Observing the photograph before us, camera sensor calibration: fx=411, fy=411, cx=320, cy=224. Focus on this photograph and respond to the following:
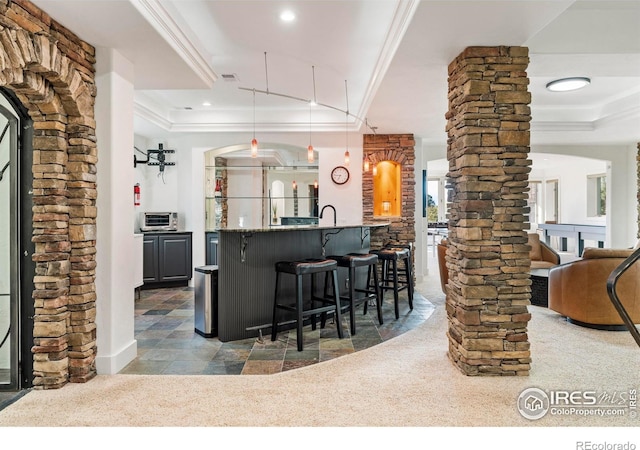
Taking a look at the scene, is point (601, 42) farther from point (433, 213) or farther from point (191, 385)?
point (433, 213)

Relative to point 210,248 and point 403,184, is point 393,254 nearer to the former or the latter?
point 403,184

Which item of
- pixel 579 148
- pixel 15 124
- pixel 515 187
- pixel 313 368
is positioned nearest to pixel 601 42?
pixel 515 187

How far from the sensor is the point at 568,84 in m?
5.38

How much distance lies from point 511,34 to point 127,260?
11.0 ft

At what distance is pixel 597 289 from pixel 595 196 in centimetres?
888

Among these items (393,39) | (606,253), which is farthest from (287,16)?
(606,253)

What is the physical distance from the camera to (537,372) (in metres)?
3.05

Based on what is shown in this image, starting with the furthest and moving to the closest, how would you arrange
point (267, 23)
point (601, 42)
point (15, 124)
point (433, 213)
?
point (433, 213) < point (267, 23) < point (601, 42) < point (15, 124)

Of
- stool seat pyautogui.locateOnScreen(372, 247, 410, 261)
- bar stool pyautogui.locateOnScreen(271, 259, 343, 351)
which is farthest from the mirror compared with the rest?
bar stool pyautogui.locateOnScreen(271, 259, 343, 351)

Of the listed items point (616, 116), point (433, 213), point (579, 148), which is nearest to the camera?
point (616, 116)

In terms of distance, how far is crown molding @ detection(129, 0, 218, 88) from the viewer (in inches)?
105

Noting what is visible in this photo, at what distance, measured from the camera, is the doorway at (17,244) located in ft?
9.23

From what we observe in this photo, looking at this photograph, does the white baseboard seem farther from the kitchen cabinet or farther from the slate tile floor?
the kitchen cabinet

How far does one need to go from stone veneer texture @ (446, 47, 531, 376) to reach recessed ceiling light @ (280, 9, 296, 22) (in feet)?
4.91
